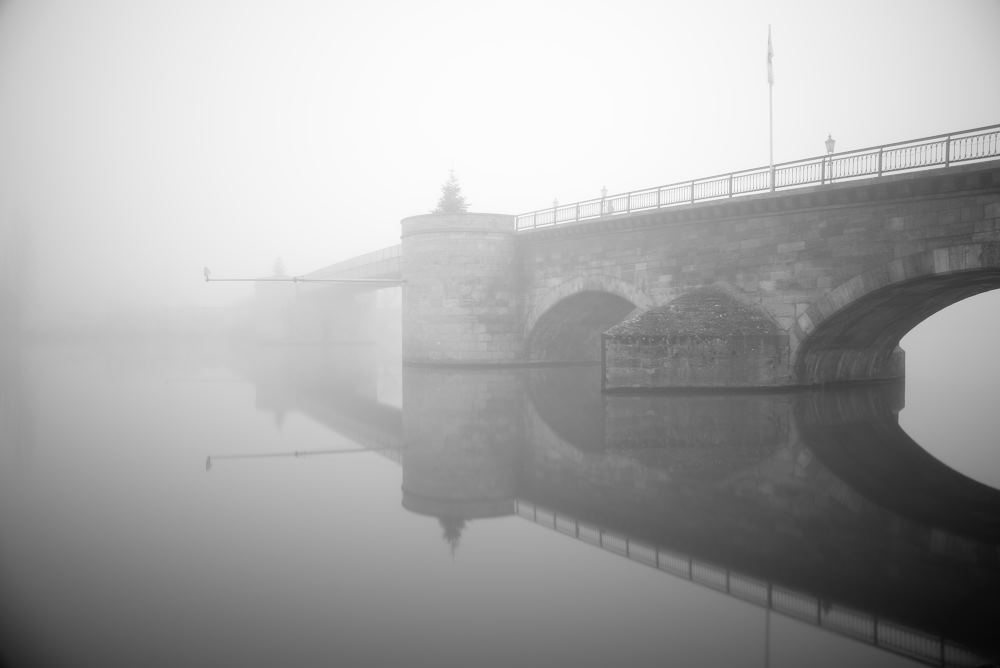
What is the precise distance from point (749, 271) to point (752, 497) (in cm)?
1254

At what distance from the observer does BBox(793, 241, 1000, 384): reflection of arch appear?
14.3 metres

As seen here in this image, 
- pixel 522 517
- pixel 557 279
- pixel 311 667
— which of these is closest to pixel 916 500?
pixel 522 517

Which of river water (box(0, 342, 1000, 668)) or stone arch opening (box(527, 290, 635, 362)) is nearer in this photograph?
river water (box(0, 342, 1000, 668))

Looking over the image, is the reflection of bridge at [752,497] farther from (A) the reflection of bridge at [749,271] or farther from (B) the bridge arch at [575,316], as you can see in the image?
(B) the bridge arch at [575,316]

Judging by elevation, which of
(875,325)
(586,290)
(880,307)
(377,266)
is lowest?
(875,325)

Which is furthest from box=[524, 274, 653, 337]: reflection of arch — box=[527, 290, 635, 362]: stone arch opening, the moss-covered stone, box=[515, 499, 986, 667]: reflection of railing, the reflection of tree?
box=[515, 499, 986, 667]: reflection of railing

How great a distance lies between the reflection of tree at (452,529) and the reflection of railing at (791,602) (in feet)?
2.88

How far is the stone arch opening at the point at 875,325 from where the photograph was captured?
621 inches

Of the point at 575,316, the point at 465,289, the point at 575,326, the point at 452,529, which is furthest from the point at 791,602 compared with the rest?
the point at 575,326

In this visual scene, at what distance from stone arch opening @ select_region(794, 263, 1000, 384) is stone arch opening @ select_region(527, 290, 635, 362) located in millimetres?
8418

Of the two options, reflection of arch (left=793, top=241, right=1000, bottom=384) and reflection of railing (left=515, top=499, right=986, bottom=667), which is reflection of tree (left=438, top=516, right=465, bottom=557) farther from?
reflection of arch (left=793, top=241, right=1000, bottom=384)

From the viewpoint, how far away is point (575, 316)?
27406mm

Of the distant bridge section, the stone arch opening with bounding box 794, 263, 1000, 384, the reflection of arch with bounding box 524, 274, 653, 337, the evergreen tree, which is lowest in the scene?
the stone arch opening with bounding box 794, 263, 1000, 384

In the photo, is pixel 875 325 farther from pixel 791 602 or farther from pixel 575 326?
pixel 791 602
